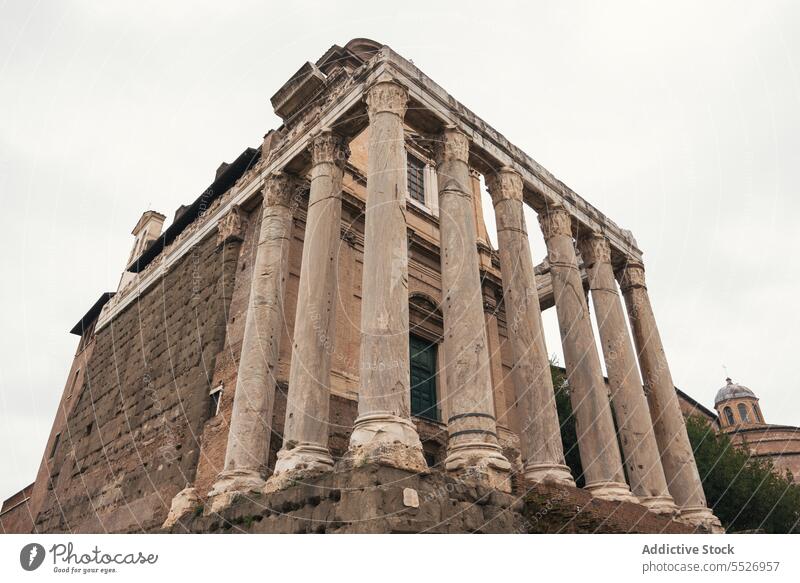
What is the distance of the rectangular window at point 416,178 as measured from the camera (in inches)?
682

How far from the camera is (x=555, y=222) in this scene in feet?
45.7

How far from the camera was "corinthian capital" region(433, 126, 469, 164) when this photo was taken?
11.4 meters

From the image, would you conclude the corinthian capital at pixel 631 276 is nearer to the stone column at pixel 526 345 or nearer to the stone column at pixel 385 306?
the stone column at pixel 526 345

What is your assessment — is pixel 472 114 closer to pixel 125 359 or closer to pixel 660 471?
pixel 660 471

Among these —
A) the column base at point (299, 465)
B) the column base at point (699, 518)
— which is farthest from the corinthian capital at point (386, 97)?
the column base at point (699, 518)

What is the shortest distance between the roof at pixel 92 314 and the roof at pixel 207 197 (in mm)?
2375

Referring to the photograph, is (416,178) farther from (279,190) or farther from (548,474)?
(548,474)

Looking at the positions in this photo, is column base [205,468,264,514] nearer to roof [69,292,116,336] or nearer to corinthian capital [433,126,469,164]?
corinthian capital [433,126,469,164]

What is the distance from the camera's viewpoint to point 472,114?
1280cm

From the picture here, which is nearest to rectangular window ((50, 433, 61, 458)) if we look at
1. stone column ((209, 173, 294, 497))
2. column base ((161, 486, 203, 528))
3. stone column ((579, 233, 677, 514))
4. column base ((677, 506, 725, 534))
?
column base ((161, 486, 203, 528))

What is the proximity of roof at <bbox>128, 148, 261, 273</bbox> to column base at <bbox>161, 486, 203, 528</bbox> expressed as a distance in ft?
29.6
